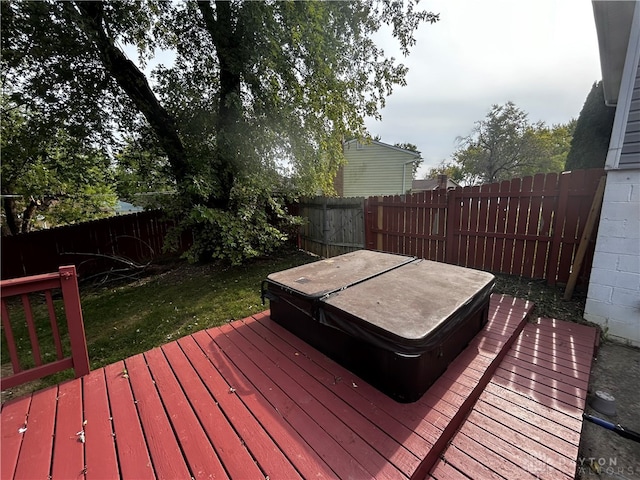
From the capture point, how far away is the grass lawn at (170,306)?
304 centimetres

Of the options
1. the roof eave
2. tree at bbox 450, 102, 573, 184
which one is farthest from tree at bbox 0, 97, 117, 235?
tree at bbox 450, 102, 573, 184

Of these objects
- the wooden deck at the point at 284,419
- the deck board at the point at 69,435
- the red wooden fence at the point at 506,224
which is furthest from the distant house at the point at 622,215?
the deck board at the point at 69,435

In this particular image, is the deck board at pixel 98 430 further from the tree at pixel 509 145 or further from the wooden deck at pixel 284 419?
the tree at pixel 509 145

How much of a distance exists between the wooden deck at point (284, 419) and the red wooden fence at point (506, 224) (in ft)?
5.24

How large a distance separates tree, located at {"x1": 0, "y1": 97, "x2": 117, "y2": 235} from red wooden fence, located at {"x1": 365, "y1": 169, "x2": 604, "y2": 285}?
637cm

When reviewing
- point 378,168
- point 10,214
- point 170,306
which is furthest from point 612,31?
point 10,214

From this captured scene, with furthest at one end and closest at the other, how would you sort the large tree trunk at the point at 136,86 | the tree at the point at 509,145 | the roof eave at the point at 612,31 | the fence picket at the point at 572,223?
1. the tree at the point at 509,145
2. the large tree trunk at the point at 136,86
3. the fence picket at the point at 572,223
4. the roof eave at the point at 612,31

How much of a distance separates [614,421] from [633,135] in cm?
258

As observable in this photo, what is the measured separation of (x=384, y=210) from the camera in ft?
17.5

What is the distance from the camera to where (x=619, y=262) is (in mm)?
2668

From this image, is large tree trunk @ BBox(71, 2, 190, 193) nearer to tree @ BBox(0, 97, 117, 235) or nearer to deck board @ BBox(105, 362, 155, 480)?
tree @ BBox(0, 97, 117, 235)

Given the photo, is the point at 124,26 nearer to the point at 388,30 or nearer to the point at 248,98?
the point at 248,98

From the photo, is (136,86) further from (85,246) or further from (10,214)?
(10,214)

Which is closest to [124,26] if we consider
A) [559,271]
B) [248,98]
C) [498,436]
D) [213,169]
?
[248,98]
